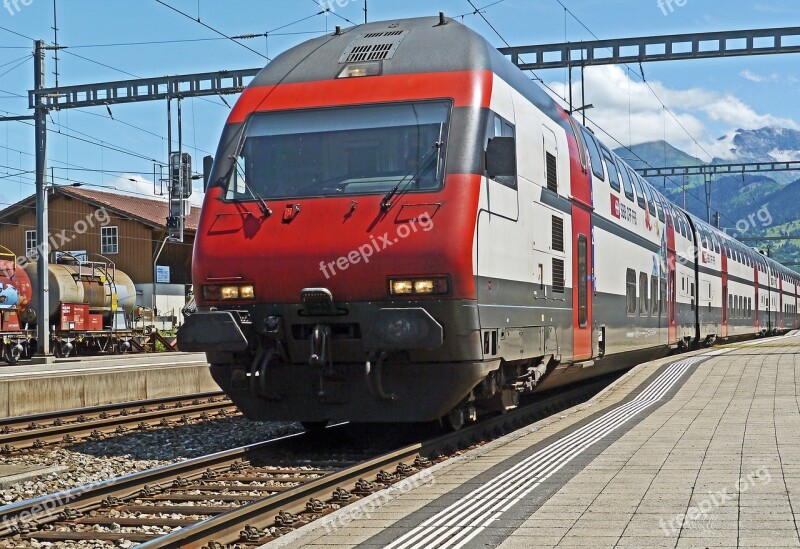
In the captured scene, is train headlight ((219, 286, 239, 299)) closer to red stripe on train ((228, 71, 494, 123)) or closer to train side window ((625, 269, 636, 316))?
red stripe on train ((228, 71, 494, 123))

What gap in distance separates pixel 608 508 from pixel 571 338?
19.0 ft

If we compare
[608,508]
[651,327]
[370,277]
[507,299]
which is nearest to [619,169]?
[651,327]

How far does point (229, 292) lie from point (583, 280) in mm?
5234

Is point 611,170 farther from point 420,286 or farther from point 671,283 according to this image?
point 420,286

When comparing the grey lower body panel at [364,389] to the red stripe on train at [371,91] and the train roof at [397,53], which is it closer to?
the red stripe on train at [371,91]

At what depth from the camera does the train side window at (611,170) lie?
15.4 meters

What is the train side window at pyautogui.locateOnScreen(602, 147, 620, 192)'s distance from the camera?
15352 millimetres

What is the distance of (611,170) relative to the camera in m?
15.6

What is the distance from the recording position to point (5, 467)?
30.7 ft

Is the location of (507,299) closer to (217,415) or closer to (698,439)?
(698,439)

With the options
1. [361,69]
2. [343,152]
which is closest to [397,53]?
[361,69]

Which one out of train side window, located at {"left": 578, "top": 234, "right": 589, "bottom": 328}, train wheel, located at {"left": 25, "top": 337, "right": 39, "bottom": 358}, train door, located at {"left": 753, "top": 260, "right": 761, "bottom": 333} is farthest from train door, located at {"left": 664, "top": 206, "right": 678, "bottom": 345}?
train wheel, located at {"left": 25, "top": 337, "right": 39, "bottom": 358}

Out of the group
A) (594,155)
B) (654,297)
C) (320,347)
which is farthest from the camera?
(654,297)

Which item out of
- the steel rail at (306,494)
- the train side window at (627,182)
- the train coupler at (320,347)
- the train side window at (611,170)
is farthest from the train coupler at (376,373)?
the train side window at (627,182)
